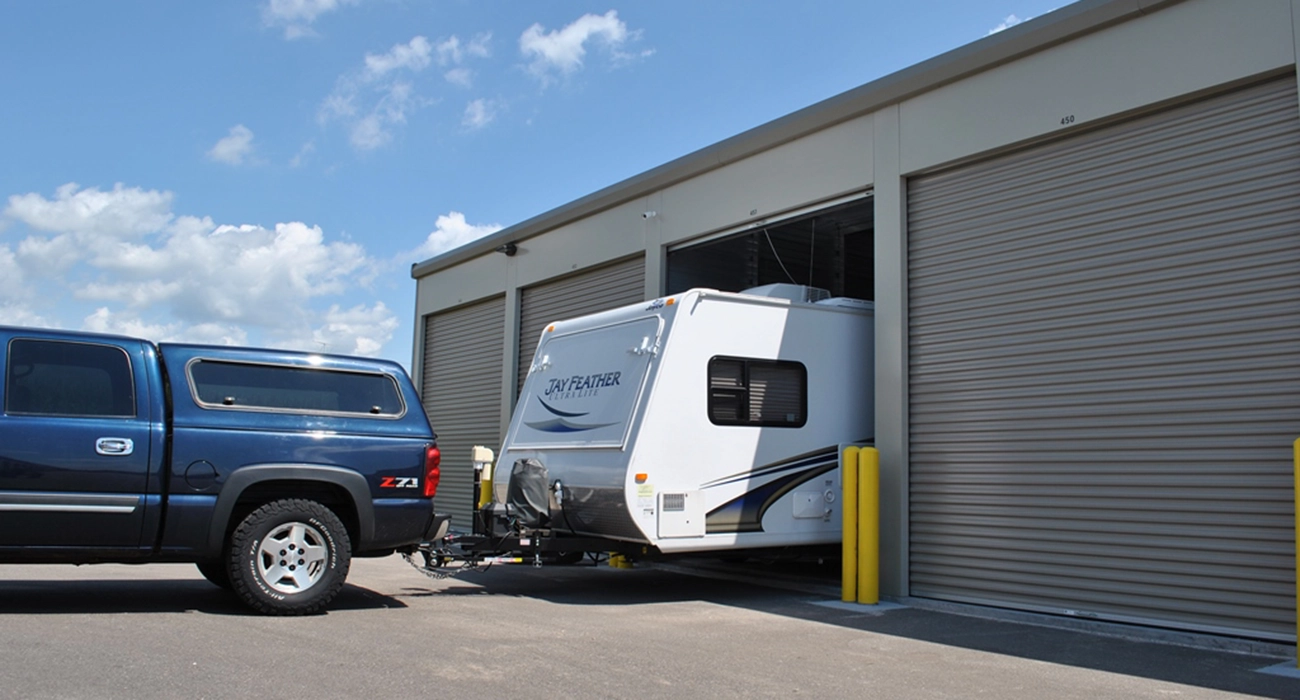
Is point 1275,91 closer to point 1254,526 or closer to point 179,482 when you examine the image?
point 1254,526

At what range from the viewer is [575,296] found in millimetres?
15359

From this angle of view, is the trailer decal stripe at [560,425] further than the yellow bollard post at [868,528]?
Yes

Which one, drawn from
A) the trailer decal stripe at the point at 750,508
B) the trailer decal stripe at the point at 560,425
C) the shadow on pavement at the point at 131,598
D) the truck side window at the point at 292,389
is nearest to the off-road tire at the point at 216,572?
the shadow on pavement at the point at 131,598

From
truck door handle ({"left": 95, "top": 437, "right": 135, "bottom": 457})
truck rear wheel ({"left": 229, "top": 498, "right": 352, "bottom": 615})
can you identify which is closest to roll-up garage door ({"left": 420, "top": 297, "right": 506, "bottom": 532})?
truck rear wheel ({"left": 229, "top": 498, "right": 352, "bottom": 615})

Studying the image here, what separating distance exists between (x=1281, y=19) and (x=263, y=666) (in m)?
7.87

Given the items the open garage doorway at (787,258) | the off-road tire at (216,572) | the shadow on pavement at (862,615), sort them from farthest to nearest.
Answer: the open garage doorway at (787,258), the off-road tire at (216,572), the shadow on pavement at (862,615)

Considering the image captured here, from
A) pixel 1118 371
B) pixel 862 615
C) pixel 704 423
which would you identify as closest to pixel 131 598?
pixel 704 423

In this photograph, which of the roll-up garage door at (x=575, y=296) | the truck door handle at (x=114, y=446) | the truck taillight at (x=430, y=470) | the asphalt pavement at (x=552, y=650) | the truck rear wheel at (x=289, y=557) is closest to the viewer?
the asphalt pavement at (x=552, y=650)

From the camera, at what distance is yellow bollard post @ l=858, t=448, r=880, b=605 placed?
9.38m

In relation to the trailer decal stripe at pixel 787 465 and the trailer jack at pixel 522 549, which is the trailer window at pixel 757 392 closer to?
the trailer decal stripe at pixel 787 465

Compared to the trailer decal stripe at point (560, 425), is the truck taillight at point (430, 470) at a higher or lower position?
lower

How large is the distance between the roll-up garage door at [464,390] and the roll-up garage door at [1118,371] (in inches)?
345

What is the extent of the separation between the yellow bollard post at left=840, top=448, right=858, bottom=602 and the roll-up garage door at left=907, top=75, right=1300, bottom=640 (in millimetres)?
711

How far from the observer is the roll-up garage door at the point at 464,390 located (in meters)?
17.3
